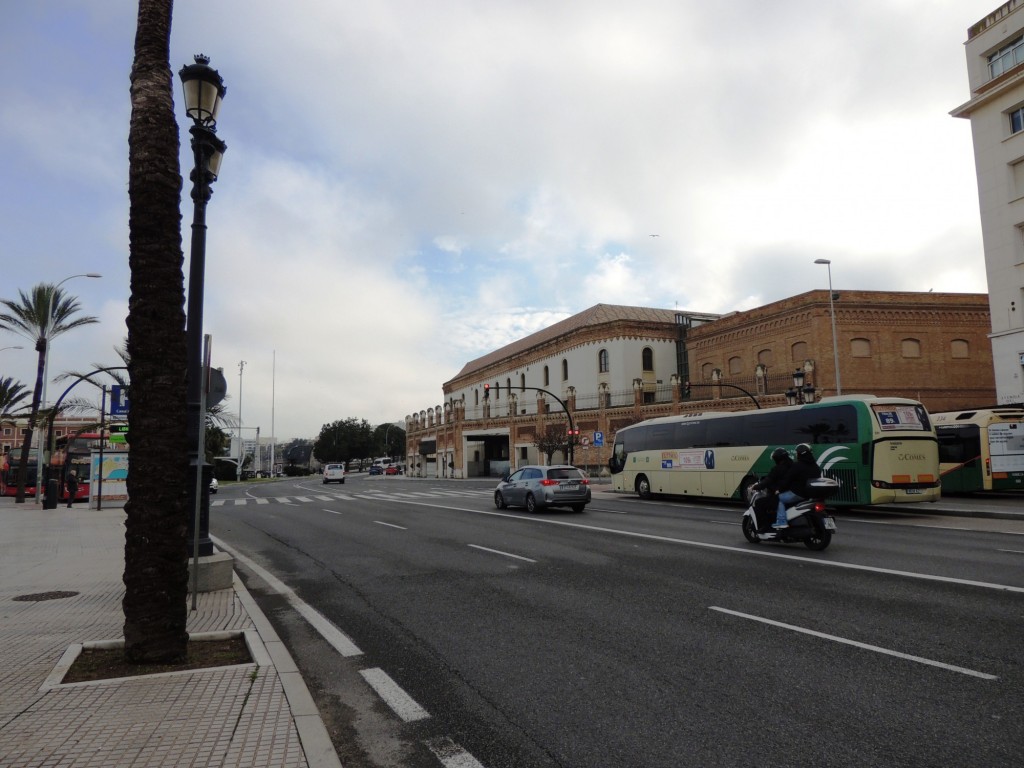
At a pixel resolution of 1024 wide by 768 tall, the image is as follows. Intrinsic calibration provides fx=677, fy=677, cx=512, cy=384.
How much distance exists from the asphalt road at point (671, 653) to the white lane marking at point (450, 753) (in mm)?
16

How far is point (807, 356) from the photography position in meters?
43.0

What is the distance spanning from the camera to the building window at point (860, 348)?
42.5 m

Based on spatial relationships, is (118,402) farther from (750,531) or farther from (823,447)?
(823,447)

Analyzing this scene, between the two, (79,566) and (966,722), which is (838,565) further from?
(79,566)

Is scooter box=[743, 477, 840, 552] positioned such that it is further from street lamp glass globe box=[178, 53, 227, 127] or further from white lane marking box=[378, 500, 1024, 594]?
street lamp glass globe box=[178, 53, 227, 127]

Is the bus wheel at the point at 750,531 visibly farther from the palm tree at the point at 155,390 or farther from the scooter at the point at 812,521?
the palm tree at the point at 155,390

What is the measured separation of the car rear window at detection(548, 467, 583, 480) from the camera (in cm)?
2163

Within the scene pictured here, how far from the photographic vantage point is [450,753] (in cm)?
393

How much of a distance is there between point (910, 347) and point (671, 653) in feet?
147

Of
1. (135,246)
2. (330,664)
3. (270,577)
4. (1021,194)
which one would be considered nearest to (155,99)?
(135,246)

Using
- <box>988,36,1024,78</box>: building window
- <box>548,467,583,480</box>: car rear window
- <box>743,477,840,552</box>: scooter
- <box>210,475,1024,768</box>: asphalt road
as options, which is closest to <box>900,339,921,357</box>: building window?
<box>988,36,1024,78</box>: building window

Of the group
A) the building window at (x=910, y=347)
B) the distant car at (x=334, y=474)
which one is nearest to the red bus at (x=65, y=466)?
the distant car at (x=334, y=474)

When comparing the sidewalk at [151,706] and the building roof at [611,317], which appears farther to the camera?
the building roof at [611,317]

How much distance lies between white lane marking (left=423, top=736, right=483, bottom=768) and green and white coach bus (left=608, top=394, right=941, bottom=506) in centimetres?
1728
